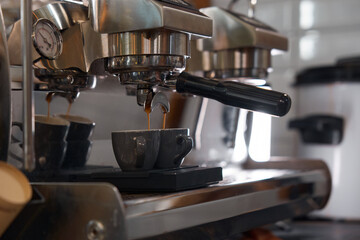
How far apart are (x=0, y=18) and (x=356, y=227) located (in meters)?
0.77

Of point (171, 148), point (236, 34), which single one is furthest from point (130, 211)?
point (236, 34)

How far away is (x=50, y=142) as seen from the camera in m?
0.59

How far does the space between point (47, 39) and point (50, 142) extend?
0.11 meters

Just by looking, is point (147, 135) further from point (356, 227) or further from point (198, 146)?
point (356, 227)

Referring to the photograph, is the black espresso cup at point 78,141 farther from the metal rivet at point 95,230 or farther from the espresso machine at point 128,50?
the metal rivet at point 95,230

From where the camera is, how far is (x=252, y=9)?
902 millimetres

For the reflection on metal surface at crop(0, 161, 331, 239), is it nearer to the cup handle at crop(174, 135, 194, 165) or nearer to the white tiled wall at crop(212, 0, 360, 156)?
the cup handle at crop(174, 135, 194, 165)

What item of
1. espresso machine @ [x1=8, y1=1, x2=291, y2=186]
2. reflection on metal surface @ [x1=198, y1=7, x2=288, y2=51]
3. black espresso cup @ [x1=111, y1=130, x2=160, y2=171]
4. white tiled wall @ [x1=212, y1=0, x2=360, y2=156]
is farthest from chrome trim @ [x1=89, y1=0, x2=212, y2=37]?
white tiled wall @ [x1=212, y1=0, x2=360, y2=156]

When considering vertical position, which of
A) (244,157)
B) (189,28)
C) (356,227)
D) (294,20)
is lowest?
(356,227)

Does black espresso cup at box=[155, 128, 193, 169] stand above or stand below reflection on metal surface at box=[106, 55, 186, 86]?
below

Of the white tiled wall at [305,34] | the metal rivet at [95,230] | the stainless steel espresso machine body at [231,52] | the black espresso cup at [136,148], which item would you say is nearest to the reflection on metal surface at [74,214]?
the metal rivet at [95,230]

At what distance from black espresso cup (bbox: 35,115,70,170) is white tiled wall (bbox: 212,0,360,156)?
0.89 metres

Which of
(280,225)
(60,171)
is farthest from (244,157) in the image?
(60,171)

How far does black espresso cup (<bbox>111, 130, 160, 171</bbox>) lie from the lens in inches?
20.8
